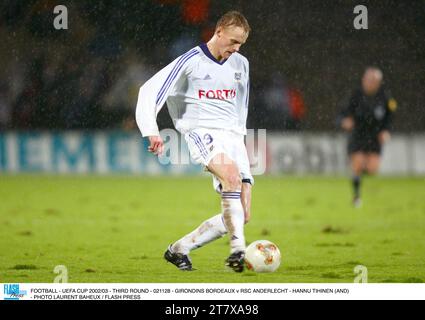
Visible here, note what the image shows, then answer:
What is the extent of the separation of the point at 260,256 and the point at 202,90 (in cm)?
111

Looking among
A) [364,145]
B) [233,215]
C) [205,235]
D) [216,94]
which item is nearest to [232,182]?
[233,215]

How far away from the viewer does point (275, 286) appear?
17.9 feet

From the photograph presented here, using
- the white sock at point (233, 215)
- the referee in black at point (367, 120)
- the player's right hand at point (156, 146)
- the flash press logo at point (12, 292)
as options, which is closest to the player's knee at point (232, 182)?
the white sock at point (233, 215)

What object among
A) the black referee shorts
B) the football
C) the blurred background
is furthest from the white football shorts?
the black referee shorts

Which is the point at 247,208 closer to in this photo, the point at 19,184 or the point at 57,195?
the point at 57,195

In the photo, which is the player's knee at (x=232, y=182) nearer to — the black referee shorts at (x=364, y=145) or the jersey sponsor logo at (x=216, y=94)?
the jersey sponsor logo at (x=216, y=94)

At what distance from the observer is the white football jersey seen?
572 centimetres

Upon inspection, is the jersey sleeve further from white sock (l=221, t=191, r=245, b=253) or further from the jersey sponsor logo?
white sock (l=221, t=191, r=245, b=253)

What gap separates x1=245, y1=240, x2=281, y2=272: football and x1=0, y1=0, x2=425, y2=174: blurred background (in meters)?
4.37

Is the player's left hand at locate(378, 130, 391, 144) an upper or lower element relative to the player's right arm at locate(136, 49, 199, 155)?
lower

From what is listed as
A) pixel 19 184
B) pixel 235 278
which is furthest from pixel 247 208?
pixel 19 184

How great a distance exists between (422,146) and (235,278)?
8.88 metres

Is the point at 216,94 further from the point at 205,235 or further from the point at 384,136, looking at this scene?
the point at 384,136

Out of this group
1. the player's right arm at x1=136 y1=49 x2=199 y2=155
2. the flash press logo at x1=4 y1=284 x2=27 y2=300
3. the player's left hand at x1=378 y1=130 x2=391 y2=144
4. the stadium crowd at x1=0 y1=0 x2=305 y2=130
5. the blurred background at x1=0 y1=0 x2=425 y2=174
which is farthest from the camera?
the player's left hand at x1=378 y1=130 x2=391 y2=144
